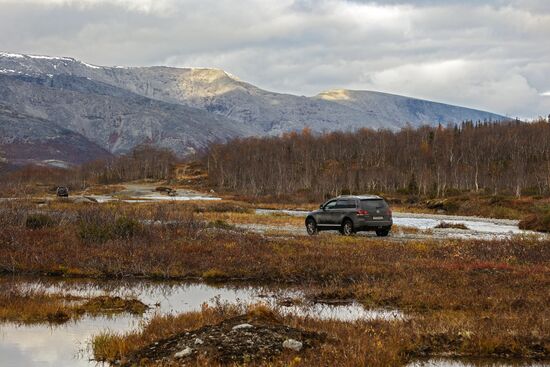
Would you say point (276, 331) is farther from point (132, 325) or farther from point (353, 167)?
point (353, 167)

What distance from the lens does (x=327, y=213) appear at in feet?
113

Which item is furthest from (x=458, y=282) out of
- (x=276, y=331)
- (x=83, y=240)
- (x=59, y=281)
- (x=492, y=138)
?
(x=492, y=138)

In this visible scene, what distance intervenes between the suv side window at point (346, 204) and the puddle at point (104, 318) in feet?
49.5

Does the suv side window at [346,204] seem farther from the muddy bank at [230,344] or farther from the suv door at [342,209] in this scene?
the muddy bank at [230,344]

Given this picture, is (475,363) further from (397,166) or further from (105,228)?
(397,166)

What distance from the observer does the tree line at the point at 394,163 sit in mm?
125500

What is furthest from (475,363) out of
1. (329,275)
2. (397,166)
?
(397,166)

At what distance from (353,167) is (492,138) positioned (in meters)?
40.8

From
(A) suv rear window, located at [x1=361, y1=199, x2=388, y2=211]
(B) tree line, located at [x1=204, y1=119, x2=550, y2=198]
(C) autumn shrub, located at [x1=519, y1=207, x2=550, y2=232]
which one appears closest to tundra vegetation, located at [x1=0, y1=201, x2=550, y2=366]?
(A) suv rear window, located at [x1=361, y1=199, x2=388, y2=211]

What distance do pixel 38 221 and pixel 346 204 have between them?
16.4 meters

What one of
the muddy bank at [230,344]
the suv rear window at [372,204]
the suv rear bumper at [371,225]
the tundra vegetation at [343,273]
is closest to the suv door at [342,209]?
the suv rear window at [372,204]

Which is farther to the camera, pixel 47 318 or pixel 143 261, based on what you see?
pixel 143 261

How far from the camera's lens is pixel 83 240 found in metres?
26.4

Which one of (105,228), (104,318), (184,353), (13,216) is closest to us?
(184,353)
